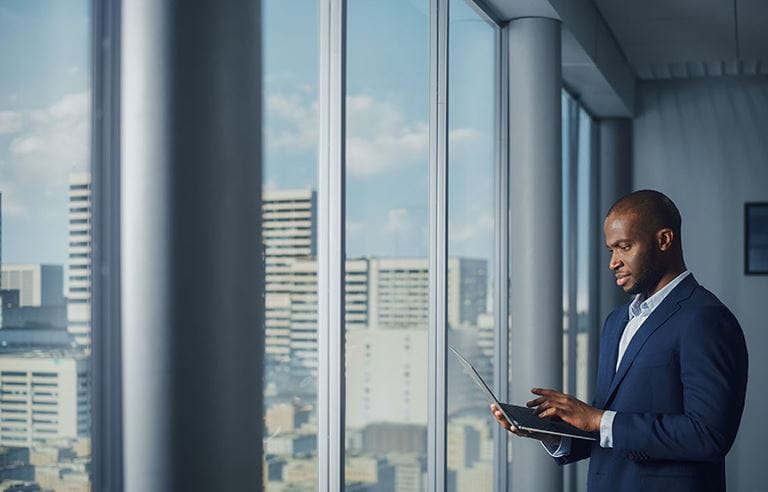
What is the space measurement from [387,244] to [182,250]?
185cm

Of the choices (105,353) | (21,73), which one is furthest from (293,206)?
(21,73)

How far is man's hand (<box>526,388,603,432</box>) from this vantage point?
2.55 meters

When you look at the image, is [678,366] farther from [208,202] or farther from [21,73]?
[21,73]

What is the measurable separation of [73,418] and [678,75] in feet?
23.2

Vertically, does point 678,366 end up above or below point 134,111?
below

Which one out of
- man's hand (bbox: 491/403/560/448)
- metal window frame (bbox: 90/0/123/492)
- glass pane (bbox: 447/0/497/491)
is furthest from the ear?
glass pane (bbox: 447/0/497/491)

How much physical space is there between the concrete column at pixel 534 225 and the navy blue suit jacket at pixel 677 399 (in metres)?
2.31

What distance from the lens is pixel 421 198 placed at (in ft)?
12.6

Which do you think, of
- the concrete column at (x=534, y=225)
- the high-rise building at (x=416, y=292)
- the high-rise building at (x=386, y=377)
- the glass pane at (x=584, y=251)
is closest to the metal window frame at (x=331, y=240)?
the high-rise building at (x=386, y=377)

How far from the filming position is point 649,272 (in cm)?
258

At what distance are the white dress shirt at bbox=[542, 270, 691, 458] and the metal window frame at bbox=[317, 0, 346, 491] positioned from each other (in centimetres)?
68

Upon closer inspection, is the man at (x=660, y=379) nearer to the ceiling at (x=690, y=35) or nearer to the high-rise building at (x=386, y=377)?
the high-rise building at (x=386, y=377)

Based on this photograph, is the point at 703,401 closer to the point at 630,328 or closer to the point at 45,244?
the point at 630,328

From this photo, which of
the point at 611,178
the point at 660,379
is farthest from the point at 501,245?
the point at 611,178
